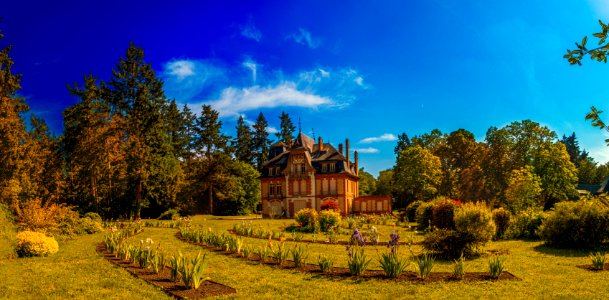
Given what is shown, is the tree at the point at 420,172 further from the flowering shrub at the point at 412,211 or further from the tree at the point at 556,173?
the flowering shrub at the point at 412,211

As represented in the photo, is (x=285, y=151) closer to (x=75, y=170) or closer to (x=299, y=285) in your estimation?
(x=75, y=170)

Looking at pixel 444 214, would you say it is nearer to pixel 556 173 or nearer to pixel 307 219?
pixel 307 219

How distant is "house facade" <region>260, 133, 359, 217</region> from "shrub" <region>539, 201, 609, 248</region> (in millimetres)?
30371

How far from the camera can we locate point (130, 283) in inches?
399

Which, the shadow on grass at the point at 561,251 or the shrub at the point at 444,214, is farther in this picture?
the shrub at the point at 444,214

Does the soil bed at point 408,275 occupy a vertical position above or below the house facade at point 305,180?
below

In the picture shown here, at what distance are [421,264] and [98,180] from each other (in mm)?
38271

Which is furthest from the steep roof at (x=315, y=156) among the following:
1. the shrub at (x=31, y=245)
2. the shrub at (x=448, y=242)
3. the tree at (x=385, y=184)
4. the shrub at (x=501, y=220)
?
the shrub at (x=31, y=245)

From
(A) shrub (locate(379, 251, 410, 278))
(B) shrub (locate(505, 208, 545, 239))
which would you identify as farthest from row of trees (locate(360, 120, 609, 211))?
(A) shrub (locate(379, 251, 410, 278))

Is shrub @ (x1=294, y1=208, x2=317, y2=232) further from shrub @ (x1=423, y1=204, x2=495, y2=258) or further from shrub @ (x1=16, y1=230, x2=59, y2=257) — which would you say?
shrub @ (x1=16, y1=230, x2=59, y2=257)

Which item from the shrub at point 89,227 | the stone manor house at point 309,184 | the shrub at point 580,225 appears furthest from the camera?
the stone manor house at point 309,184

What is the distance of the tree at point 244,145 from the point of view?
222 feet

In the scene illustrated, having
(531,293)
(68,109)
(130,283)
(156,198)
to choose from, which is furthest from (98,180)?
(531,293)

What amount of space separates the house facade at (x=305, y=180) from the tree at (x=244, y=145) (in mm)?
18122
